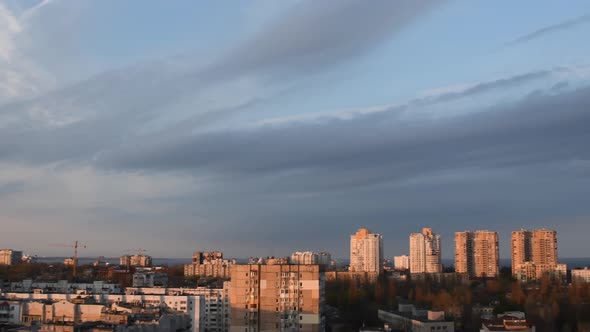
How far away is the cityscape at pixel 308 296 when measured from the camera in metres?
16.2

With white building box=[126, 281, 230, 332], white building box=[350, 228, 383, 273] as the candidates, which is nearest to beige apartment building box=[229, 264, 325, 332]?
white building box=[126, 281, 230, 332]

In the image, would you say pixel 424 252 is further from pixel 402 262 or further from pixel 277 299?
pixel 277 299

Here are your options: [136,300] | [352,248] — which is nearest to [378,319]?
[136,300]

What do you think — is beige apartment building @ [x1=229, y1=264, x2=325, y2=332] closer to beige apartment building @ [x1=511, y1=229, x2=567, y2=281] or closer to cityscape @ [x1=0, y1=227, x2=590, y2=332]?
cityscape @ [x1=0, y1=227, x2=590, y2=332]

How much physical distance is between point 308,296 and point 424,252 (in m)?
54.2

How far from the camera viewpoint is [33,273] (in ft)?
176

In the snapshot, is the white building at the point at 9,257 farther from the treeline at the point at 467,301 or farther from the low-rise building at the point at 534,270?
the low-rise building at the point at 534,270

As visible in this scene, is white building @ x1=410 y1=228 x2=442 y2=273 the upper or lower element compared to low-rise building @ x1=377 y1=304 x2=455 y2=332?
upper

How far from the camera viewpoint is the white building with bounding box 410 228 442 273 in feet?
220

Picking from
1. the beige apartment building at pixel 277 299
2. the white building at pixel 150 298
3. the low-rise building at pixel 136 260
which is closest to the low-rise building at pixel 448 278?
the white building at pixel 150 298

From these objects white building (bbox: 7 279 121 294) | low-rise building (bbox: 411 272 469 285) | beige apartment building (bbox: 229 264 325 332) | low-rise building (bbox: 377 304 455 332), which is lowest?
low-rise building (bbox: 377 304 455 332)

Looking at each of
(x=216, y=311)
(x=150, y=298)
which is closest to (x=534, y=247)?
(x=216, y=311)

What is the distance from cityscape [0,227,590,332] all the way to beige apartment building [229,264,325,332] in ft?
0.08

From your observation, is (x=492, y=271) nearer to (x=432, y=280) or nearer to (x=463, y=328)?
(x=432, y=280)
